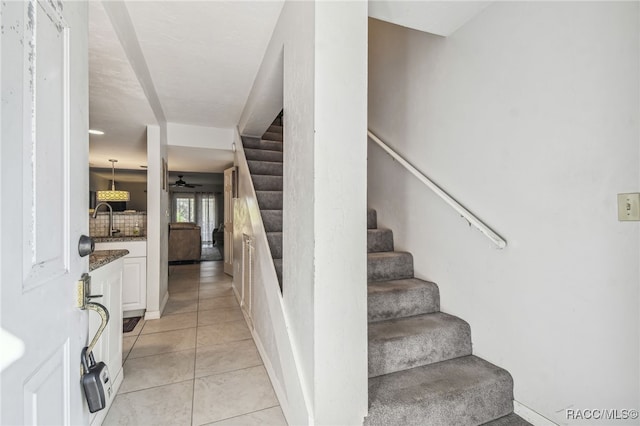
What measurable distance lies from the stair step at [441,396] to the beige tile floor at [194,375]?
24.3 inches

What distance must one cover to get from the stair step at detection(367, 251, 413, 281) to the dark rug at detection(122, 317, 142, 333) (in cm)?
247

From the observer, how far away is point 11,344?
0.57 meters

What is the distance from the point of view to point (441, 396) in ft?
4.75

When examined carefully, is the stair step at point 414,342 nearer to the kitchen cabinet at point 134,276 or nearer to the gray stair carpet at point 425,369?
the gray stair carpet at point 425,369

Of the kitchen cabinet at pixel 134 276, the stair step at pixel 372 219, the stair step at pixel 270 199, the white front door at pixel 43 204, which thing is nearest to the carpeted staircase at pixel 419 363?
the stair step at pixel 372 219

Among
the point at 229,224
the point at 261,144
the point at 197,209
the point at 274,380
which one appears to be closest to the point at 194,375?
the point at 274,380

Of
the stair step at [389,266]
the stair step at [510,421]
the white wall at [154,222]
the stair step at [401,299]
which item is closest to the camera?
the stair step at [510,421]

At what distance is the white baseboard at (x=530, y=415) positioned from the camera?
1.43 meters

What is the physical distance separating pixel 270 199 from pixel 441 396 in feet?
6.79

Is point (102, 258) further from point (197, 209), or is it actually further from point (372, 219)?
point (197, 209)

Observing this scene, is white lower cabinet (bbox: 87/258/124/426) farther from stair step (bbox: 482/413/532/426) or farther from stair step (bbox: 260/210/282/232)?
stair step (bbox: 482/413/532/426)

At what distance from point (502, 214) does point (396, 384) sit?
3.70ft

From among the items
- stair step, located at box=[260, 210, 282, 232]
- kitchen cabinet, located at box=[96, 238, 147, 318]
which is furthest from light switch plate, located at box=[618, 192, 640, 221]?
kitchen cabinet, located at box=[96, 238, 147, 318]

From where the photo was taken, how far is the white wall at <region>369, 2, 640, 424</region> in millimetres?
1199
